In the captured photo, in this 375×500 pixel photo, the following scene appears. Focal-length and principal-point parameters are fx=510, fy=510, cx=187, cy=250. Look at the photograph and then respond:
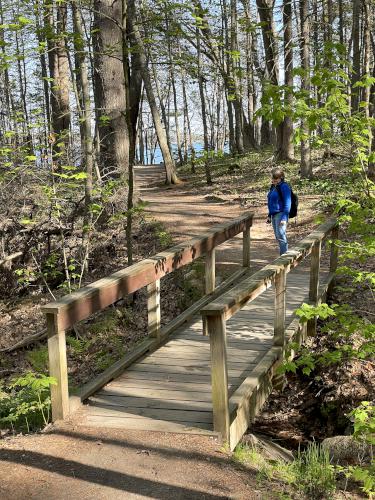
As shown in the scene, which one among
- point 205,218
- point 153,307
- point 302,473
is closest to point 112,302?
point 153,307

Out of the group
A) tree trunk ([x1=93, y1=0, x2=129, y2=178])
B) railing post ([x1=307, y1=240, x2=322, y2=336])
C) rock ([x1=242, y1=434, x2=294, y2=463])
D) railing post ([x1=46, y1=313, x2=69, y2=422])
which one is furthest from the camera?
tree trunk ([x1=93, y1=0, x2=129, y2=178])

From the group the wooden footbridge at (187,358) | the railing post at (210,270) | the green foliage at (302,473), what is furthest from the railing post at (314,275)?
the green foliage at (302,473)

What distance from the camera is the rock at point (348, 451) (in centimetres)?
490

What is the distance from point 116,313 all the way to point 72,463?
5.79 m

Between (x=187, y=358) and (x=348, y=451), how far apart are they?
6.27 ft

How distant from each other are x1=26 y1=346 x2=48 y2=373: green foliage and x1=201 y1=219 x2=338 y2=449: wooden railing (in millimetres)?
4113

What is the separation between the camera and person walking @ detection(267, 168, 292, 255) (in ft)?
28.2

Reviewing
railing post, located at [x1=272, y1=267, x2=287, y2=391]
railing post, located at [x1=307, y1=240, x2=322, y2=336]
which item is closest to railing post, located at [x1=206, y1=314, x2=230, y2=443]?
railing post, located at [x1=272, y1=267, x2=287, y2=391]

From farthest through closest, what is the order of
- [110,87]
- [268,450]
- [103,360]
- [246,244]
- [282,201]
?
[110,87] < [246,244] < [282,201] < [103,360] < [268,450]

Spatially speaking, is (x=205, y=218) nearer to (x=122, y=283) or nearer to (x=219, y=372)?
(x=122, y=283)

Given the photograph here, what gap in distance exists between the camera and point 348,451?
16.4ft

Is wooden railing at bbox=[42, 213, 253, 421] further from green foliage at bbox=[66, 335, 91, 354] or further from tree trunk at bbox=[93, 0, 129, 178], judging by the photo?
tree trunk at bbox=[93, 0, 129, 178]

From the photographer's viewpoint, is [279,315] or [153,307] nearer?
[279,315]

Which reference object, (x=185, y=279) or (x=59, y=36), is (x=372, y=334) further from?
(x=59, y=36)
